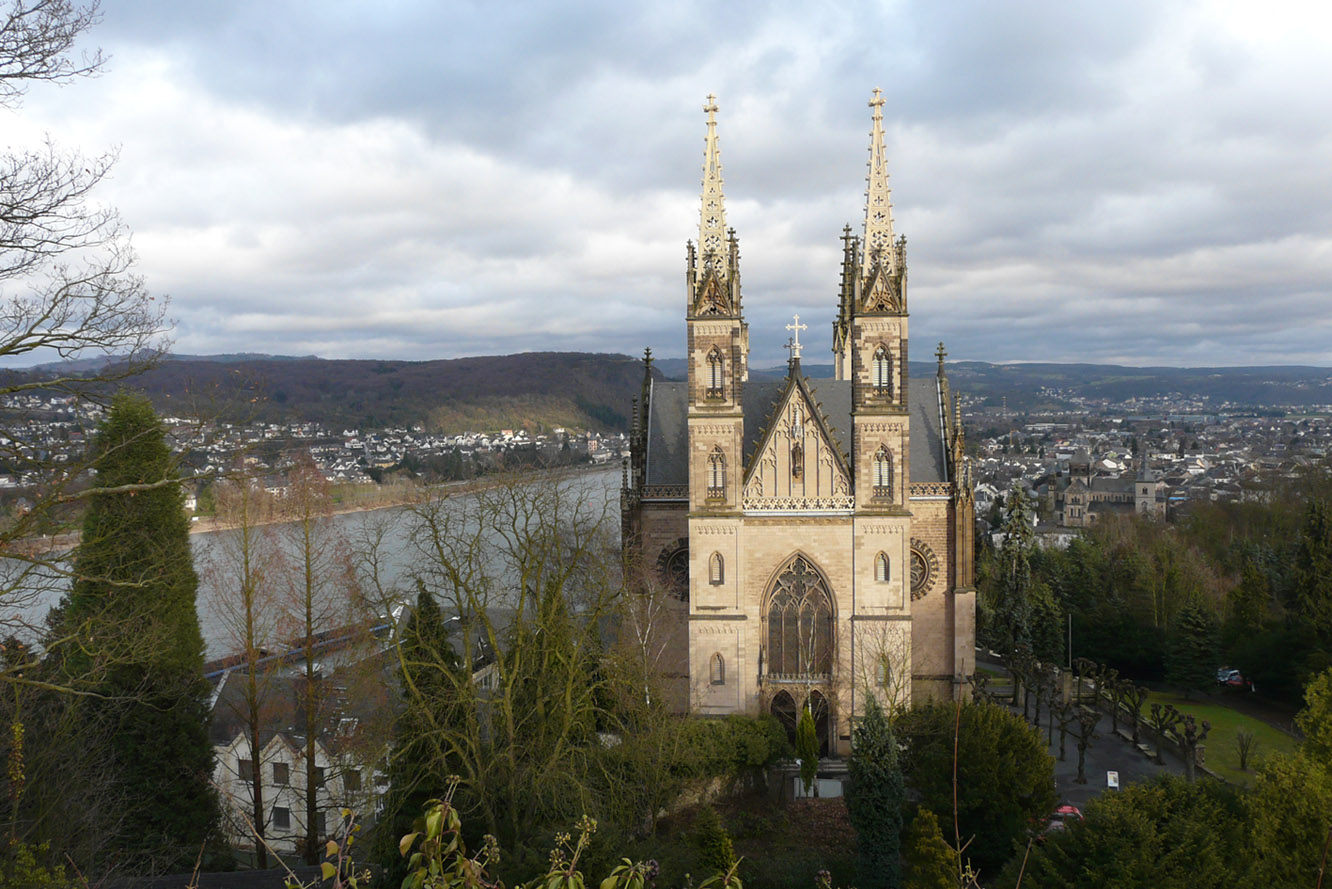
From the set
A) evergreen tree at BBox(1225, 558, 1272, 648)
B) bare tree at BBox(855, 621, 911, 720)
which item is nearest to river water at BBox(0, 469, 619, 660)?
bare tree at BBox(855, 621, 911, 720)

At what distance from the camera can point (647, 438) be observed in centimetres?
2809

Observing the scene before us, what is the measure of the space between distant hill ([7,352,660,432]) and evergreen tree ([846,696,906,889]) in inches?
3147

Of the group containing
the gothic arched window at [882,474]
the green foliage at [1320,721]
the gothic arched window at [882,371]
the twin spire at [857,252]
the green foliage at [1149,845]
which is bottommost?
the green foliage at [1149,845]

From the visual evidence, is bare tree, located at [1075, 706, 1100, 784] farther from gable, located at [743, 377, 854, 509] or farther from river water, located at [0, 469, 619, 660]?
river water, located at [0, 469, 619, 660]

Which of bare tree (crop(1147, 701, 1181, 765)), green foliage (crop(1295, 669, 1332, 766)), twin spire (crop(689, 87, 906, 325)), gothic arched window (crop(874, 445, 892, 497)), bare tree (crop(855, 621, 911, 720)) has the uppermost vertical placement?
twin spire (crop(689, 87, 906, 325))

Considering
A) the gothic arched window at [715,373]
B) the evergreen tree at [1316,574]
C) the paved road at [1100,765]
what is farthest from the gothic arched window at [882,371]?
the evergreen tree at [1316,574]

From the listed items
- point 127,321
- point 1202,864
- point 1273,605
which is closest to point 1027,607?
point 1273,605

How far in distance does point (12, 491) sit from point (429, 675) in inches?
429

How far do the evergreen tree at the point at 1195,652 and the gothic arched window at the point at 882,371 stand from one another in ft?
58.2

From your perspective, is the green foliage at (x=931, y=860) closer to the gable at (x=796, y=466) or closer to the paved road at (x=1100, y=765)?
the paved road at (x=1100, y=765)

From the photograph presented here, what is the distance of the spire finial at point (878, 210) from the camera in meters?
23.6

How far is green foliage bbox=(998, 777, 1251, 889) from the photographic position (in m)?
11.3

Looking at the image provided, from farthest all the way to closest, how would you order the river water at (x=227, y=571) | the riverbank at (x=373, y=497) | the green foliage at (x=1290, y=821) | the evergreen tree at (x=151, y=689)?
1. the evergreen tree at (x=151, y=689)
2. the riverbank at (x=373, y=497)
3. the green foliage at (x=1290, y=821)
4. the river water at (x=227, y=571)

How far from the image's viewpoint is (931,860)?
14805mm
